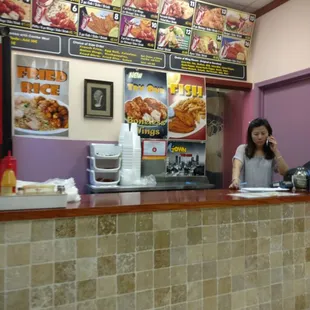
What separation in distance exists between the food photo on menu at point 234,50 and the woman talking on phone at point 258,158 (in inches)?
60.0

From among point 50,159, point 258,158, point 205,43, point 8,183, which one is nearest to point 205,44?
point 205,43

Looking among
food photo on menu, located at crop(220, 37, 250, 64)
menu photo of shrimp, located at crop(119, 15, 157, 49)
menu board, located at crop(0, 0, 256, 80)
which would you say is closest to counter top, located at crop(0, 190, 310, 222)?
menu board, located at crop(0, 0, 256, 80)

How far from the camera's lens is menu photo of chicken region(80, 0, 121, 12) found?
9.53 feet

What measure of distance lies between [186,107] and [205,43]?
71 cm

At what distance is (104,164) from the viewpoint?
3.03 metres

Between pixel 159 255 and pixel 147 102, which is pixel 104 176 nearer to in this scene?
pixel 147 102

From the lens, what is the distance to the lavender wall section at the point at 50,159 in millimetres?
2771

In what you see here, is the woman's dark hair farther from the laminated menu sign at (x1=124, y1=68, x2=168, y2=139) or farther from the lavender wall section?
the lavender wall section

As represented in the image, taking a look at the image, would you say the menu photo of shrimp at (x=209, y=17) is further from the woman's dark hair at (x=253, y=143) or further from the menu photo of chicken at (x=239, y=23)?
the woman's dark hair at (x=253, y=143)

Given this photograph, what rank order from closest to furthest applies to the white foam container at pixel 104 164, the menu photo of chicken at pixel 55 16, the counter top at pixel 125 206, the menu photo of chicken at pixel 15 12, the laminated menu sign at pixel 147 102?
the counter top at pixel 125 206 → the menu photo of chicken at pixel 15 12 → the menu photo of chicken at pixel 55 16 → the white foam container at pixel 104 164 → the laminated menu sign at pixel 147 102

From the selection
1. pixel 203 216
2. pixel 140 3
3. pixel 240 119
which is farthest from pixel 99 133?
pixel 203 216

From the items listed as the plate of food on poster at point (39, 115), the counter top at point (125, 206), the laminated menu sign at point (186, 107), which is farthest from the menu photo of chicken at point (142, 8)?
the counter top at point (125, 206)

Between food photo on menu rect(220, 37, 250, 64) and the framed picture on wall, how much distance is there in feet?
4.43

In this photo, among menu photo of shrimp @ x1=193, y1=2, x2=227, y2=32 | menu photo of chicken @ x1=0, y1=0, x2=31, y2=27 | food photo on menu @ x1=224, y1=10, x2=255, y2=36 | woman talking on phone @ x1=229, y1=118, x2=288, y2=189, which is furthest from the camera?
food photo on menu @ x1=224, y1=10, x2=255, y2=36
